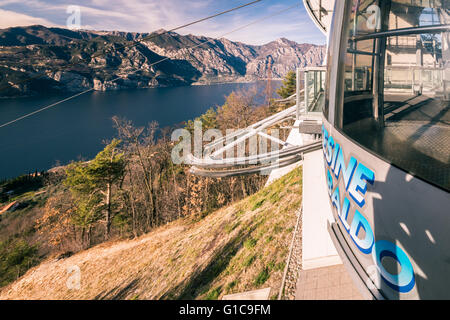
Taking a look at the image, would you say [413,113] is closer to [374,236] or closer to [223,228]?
[374,236]

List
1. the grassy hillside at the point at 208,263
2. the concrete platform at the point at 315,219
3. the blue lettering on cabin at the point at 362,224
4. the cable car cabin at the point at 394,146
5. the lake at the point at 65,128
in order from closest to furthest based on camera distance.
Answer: the cable car cabin at the point at 394,146
the blue lettering on cabin at the point at 362,224
the concrete platform at the point at 315,219
the grassy hillside at the point at 208,263
the lake at the point at 65,128

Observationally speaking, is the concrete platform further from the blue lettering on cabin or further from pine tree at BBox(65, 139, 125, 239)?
pine tree at BBox(65, 139, 125, 239)

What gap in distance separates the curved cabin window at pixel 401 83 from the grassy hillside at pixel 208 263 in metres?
4.80

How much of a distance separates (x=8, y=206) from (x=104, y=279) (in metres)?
41.3

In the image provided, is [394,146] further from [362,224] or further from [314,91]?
[314,91]

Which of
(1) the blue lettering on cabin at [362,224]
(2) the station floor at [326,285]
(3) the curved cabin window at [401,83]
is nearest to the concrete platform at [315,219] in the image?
(2) the station floor at [326,285]

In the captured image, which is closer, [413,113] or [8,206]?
[413,113]

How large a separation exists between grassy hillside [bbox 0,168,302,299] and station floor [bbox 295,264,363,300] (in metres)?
0.72

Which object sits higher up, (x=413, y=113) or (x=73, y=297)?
(x=413, y=113)

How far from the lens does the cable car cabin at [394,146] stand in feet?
4.10

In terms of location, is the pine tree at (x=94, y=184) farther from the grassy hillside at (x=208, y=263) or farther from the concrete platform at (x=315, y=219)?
the concrete platform at (x=315, y=219)
